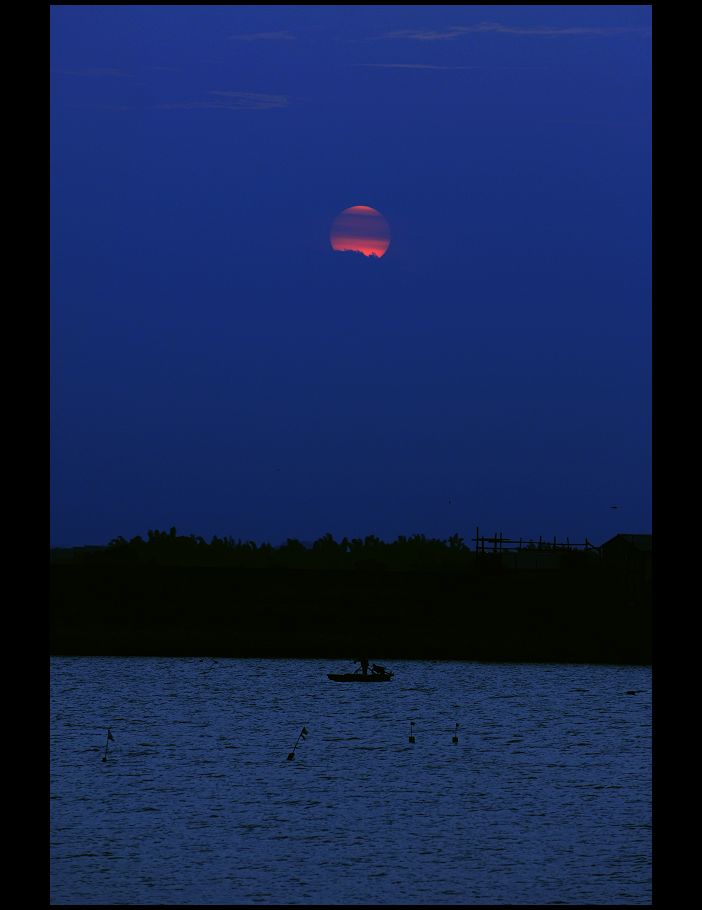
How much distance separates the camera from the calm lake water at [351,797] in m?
35.2

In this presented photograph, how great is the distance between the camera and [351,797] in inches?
2031

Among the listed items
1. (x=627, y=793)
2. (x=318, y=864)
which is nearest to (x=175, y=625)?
(x=627, y=793)

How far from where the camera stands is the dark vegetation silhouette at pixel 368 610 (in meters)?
104

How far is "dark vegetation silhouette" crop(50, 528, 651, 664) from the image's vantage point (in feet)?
342

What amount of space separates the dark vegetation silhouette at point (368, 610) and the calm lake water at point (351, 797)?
6.57m

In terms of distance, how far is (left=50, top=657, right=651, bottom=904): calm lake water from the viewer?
1388 inches

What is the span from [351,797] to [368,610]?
69.1 meters

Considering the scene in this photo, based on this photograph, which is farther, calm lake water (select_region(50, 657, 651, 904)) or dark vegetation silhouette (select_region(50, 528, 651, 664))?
dark vegetation silhouette (select_region(50, 528, 651, 664))

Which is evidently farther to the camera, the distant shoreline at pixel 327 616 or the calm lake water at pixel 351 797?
the distant shoreline at pixel 327 616

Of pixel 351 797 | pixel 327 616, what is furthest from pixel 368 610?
pixel 351 797

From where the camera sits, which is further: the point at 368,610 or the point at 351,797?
the point at 368,610

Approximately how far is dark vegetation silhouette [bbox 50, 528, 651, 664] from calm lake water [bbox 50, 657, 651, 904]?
6570mm

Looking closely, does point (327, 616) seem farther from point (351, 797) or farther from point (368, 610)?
point (351, 797)
